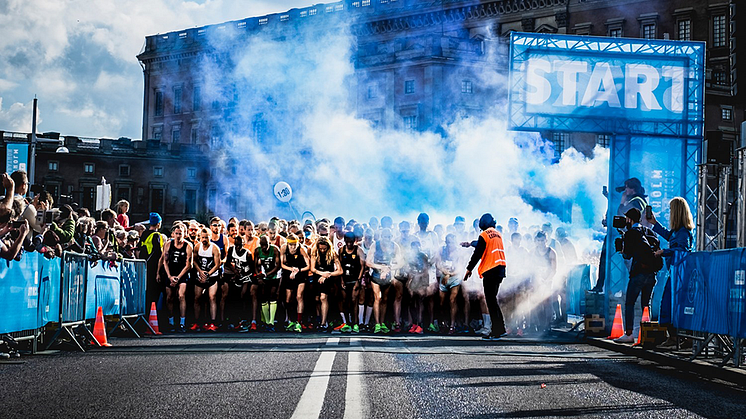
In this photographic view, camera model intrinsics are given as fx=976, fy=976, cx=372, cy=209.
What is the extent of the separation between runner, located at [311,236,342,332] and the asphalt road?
392 centimetres

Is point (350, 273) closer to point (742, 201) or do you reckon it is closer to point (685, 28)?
point (742, 201)

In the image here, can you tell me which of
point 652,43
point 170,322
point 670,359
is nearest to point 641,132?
point 652,43

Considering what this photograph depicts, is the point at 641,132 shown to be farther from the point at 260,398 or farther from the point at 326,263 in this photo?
the point at 260,398

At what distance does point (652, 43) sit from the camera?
18500 millimetres

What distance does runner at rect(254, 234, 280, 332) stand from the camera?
16516mm

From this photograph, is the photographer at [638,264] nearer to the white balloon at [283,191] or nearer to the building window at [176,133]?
the white balloon at [283,191]

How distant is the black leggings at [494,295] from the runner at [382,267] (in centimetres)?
233

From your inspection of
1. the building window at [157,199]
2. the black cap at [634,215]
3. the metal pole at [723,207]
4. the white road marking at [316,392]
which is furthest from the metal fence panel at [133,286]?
the building window at [157,199]

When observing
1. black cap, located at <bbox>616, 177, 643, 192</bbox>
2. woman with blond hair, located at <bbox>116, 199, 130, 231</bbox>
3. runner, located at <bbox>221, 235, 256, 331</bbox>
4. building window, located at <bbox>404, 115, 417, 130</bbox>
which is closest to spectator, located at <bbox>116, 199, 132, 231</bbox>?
woman with blond hair, located at <bbox>116, 199, 130, 231</bbox>

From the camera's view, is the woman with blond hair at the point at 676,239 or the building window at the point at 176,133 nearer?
the woman with blond hair at the point at 676,239

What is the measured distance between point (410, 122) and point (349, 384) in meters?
56.6

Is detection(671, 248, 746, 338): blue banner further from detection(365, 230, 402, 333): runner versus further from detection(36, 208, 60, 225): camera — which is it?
detection(36, 208, 60, 225): camera

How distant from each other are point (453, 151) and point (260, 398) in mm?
45768

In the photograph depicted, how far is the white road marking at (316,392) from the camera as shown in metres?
6.41
